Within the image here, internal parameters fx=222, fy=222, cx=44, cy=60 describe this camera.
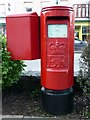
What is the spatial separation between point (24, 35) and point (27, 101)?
126 centimetres

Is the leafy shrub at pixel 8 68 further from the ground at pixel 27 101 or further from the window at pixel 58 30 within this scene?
the window at pixel 58 30

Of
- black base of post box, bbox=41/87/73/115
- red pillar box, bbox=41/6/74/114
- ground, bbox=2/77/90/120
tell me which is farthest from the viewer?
ground, bbox=2/77/90/120

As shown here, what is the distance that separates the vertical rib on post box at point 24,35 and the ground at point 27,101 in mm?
865

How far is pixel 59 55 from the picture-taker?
3.26 metres

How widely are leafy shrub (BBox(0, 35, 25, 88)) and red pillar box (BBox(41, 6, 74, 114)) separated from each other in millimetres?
603

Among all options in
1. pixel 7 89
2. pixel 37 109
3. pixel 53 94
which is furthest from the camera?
pixel 7 89

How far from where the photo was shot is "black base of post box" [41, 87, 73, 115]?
11.1ft

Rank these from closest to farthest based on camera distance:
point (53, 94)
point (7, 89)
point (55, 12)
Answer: point (55, 12) → point (53, 94) → point (7, 89)

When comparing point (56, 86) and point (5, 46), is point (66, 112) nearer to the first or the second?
point (56, 86)

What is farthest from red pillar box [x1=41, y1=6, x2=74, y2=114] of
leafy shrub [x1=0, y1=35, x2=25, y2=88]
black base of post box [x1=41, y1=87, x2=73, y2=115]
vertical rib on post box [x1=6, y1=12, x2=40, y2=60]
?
leafy shrub [x1=0, y1=35, x2=25, y2=88]

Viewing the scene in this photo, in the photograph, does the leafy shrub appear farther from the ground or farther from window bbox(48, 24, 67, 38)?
window bbox(48, 24, 67, 38)

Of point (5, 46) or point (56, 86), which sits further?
point (5, 46)

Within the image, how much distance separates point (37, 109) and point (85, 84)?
0.93 m

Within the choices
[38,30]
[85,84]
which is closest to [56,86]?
[85,84]
